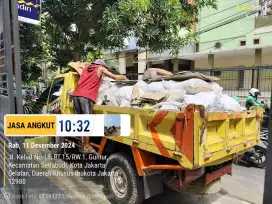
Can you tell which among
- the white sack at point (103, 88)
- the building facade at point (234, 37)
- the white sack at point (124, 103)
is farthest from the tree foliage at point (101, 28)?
the building facade at point (234, 37)

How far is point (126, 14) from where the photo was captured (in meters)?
4.64

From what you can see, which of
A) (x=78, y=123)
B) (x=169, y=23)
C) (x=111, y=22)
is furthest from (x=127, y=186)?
(x=169, y=23)

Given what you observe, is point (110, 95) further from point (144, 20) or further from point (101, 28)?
point (101, 28)

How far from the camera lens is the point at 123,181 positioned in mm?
3254

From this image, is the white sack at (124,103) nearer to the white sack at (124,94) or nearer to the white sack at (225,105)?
the white sack at (124,94)

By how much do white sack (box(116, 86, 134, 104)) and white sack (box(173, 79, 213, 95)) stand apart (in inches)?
32.0

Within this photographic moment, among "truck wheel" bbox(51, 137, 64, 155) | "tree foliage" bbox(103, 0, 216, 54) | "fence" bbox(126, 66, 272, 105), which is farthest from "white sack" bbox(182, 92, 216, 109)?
"fence" bbox(126, 66, 272, 105)

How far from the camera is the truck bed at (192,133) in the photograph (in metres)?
2.29

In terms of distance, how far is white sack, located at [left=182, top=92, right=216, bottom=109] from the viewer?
8.84 feet

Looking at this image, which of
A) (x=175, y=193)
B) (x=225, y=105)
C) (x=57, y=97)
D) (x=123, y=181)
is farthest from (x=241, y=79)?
(x=123, y=181)

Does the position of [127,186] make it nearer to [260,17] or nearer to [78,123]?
[78,123]

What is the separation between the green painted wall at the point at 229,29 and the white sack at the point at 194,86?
11.6 m

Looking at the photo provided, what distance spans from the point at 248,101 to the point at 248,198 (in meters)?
2.72

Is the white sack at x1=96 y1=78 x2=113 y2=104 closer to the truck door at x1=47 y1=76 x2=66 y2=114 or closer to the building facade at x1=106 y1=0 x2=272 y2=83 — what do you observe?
the truck door at x1=47 y1=76 x2=66 y2=114
